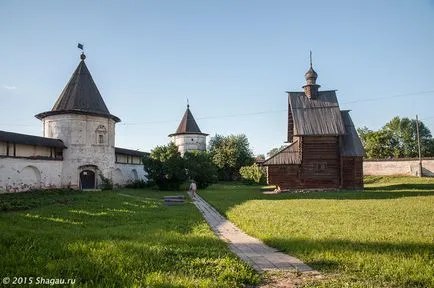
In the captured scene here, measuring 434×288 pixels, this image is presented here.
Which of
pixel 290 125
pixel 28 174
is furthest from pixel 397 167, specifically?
pixel 28 174

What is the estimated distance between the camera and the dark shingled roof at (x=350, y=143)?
1107 inches

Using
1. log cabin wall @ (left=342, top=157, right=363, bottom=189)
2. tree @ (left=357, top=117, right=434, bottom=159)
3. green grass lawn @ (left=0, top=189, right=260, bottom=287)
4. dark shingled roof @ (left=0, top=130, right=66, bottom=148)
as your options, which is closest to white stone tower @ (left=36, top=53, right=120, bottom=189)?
dark shingled roof @ (left=0, top=130, right=66, bottom=148)

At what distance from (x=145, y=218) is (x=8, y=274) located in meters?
6.95

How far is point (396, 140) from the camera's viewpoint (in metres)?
74.5

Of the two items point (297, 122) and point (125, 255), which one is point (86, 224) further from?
point (297, 122)

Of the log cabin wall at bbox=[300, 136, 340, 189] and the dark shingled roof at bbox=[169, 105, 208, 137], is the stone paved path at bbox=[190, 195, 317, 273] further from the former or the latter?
the dark shingled roof at bbox=[169, 105, 208, 137]

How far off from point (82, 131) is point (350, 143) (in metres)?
21.0

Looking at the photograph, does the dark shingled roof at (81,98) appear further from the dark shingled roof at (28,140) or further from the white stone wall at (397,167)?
the white stone wall at (397,167)

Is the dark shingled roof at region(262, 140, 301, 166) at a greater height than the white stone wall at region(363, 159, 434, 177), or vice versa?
the dark shingled roof at region(262, 140, 301, 166)

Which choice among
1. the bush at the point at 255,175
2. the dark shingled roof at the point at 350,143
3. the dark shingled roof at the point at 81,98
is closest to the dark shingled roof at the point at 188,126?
the bush at the point at 255,175

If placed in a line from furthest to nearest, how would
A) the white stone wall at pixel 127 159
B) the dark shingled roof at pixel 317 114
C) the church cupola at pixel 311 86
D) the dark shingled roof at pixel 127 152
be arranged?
1. the white stone wall at pixel 127 159
2. the dark shingled roof at pixel 127 152
3. the church cupola at pixel 311 86
4. the dark shingled roof at pixel 317 114

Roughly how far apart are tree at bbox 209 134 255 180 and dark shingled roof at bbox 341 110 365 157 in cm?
2480

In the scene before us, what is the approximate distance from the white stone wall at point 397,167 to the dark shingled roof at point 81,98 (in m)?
28.6

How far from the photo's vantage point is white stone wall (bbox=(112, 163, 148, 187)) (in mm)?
31506
